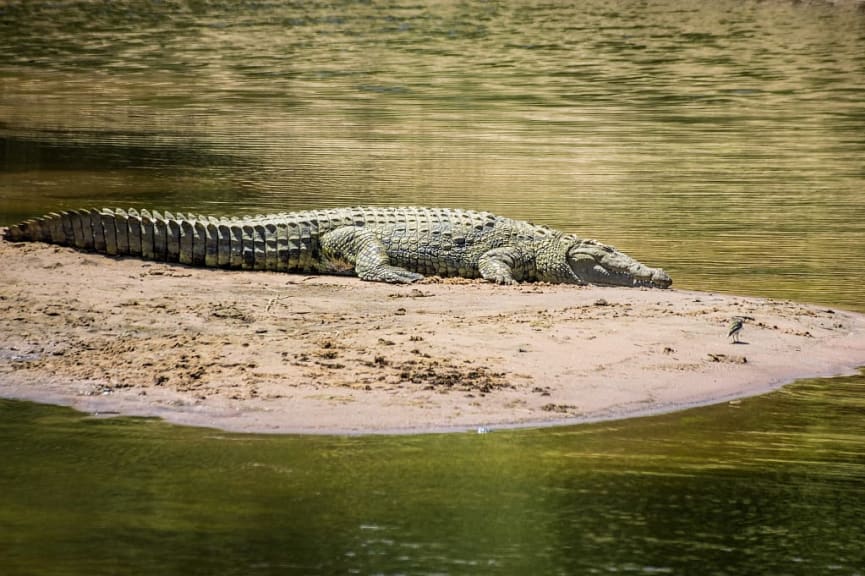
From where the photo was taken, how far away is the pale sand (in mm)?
6391

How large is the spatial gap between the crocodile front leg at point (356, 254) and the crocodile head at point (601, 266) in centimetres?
109

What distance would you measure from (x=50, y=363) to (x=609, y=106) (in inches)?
558

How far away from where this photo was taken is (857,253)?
1079 cm

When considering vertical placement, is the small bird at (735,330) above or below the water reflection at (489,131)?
above

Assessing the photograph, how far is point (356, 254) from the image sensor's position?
31.7 ft

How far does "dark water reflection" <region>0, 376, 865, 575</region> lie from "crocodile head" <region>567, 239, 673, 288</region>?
312 cm

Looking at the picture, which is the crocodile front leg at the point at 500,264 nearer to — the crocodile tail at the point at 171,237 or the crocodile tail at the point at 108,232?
the crocodile tail at the point at 171,237

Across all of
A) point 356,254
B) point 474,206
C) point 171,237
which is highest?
point 171,237

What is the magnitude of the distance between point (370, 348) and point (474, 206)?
5.20m

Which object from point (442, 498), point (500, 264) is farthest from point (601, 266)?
point (442, 498)

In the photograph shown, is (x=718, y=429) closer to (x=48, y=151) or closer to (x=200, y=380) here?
(x=200, y=380)

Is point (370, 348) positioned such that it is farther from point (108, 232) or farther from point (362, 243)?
point (108, 232)

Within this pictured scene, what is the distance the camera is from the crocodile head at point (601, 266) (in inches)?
377

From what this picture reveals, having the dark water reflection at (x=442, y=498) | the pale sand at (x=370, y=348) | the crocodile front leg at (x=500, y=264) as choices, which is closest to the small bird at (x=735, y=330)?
the pale sand at (x=370, y=348)
